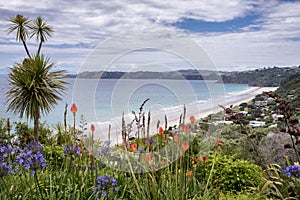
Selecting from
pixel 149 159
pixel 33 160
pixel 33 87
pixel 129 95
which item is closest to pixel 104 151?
pixel 129 95

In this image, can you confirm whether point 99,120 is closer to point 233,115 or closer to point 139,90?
point 139,90

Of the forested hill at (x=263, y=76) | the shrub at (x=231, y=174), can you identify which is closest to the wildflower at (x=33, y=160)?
the shrub at (x=231, y=174)

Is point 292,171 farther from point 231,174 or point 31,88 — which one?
point 31,88

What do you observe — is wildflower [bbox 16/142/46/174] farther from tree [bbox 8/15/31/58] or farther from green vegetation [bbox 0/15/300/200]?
tree [bbox 8/15/31/58]

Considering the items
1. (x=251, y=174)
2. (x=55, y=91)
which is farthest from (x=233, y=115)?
(x=55, y=91)

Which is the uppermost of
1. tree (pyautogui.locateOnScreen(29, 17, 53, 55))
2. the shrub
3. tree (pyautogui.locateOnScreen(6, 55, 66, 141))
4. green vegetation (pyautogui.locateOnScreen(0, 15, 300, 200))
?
tree (pyautogui.locateOnScreen(29, 17, 53, 55))

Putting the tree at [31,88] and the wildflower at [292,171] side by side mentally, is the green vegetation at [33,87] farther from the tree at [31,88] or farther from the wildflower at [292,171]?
the wildflower at [292,171]

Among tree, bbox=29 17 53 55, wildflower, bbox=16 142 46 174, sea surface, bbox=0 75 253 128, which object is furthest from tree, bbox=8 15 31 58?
wildflower, bbox=16 142 46 174
